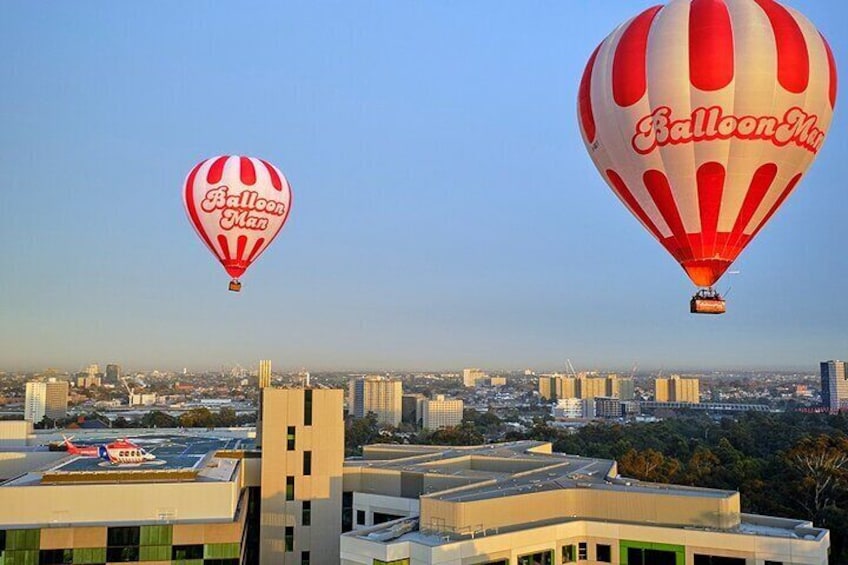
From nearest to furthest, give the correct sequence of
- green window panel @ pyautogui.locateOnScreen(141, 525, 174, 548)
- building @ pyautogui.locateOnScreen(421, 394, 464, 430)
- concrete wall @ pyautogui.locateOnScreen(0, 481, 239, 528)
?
concrete wall @ pyautogui.locateOnScreen(0, 481, 239, 528), green window panel @ pyautogui.locateOnScreen(141, 525, 174, 548), building @ pyautogui.locateOnScreen(421, 394, 464, 430)

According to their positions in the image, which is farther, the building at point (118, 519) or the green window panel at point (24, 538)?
the building at point (118, 519)

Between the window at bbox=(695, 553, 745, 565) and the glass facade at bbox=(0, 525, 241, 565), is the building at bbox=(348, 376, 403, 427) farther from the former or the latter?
the window at bbox=(695, 553, 745, 565)

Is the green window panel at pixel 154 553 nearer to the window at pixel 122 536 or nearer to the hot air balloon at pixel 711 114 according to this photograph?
the window at pixel 122 536

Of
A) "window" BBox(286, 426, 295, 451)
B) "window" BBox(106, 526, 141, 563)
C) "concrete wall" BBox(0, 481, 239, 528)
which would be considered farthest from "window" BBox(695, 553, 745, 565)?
"window" BBox(106, 526, 141, 563)

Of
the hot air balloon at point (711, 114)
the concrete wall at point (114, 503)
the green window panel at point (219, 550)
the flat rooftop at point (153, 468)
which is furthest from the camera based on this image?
the flat rooftop at point (153, 468)

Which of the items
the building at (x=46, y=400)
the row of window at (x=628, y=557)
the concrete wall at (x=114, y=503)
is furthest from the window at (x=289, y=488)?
the building at (x=46, y=400)

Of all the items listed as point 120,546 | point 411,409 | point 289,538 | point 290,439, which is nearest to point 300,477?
point 290,439
